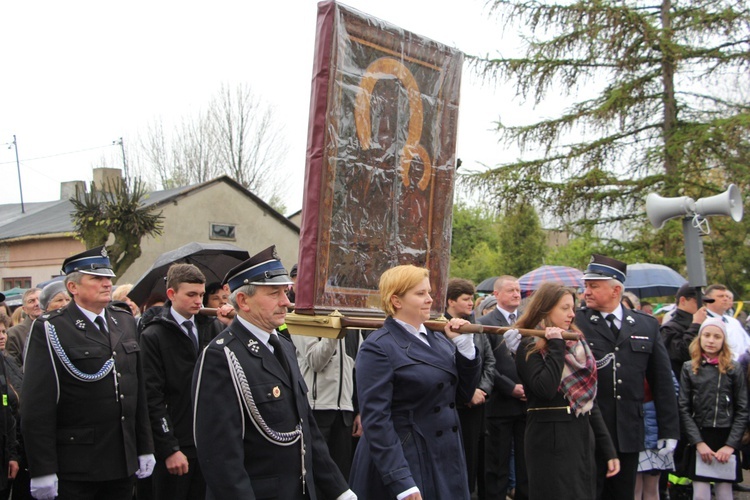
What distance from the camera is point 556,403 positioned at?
19.4 feet

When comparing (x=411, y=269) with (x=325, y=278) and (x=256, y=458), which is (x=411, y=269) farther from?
(x=256, y=458)

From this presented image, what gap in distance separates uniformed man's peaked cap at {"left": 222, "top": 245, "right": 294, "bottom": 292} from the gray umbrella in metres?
3.29

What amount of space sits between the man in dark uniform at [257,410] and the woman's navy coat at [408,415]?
35cm

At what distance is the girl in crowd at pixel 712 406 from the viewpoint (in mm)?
8023

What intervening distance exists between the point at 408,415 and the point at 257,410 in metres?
1.03

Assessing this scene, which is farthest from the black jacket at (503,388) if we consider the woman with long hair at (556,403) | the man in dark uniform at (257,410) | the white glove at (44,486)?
the white glove at (44,486)

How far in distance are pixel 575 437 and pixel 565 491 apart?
0.38 metres

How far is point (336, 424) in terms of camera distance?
741 cm

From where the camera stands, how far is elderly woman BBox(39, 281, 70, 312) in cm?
771

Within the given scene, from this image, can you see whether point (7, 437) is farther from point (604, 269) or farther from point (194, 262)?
point (604, 269)

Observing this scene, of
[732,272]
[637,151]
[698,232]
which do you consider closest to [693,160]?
[637,151]

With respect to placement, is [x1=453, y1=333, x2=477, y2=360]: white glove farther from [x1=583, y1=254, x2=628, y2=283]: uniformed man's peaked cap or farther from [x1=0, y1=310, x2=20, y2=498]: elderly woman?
[x1=0, y1=310, x2=20, y2=498]: elderly woman

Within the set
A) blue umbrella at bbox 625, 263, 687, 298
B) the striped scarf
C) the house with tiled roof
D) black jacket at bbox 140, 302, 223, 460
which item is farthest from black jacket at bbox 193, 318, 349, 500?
the house with tiled roof

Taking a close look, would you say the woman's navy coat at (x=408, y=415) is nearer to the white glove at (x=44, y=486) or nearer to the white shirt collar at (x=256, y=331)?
the white shirt collar at (x=256, y=331)
